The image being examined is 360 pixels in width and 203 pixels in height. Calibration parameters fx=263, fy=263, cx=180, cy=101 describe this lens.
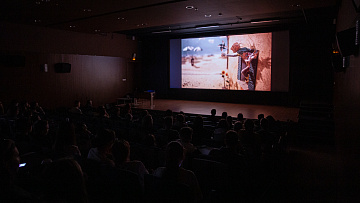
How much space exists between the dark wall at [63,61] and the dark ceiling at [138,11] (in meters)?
0.70

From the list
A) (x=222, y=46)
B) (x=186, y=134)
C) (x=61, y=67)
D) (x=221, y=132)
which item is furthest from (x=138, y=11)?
(x=222, y=46)

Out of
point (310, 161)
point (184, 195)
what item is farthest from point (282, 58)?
point (184, 195)

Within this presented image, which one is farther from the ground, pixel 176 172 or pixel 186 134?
pixel 186 134

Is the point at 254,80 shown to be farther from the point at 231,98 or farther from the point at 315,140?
the point at 315,140

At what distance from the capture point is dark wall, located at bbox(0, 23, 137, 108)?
1045cm

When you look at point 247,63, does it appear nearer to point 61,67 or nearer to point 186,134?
point 61,67

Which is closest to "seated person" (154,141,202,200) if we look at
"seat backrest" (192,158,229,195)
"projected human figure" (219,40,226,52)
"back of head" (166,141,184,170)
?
"back of head" (166,141,184,170)

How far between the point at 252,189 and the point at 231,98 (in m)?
11.0

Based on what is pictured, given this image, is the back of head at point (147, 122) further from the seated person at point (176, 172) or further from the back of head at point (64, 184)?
the back of head at point (64, 184)

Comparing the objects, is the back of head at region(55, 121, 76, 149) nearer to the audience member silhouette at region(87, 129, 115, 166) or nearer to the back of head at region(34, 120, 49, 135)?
the audience member silhouette at region(87, 129, 115, 166)

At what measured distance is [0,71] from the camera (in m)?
10.1

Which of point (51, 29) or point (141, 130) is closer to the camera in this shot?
point (141, 130)

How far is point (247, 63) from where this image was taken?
13070 millimetres

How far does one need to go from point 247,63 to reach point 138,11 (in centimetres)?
666
